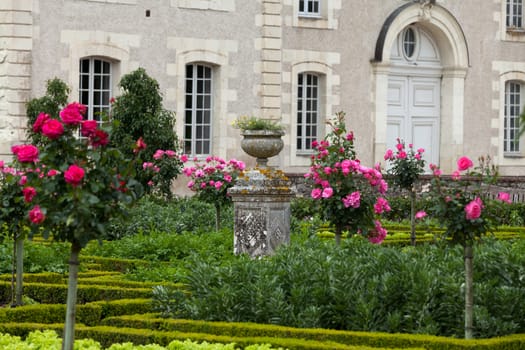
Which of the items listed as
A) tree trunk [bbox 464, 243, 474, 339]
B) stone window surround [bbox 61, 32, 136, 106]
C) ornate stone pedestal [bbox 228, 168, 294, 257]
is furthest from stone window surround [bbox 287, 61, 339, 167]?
tree trunk [bbox 464, 243, 474, 339]

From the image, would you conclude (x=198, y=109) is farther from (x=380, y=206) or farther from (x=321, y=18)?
(x=380, y=206)

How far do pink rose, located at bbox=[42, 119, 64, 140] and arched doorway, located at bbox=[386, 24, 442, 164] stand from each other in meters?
17.8

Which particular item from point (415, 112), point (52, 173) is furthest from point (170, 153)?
point (52, 173)

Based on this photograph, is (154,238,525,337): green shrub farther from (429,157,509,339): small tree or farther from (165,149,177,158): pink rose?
(165,149,177,158): pink rose

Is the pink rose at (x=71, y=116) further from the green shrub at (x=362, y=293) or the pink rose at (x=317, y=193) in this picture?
the pink rose at (x=317, y=193)

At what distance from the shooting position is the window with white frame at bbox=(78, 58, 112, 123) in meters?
21.1

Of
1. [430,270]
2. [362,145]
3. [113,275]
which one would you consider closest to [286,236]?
[113,275]

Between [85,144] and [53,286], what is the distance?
11.6 feet

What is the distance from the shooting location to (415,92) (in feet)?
84.4

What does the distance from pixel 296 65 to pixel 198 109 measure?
2.14 meters

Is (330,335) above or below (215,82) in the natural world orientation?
below

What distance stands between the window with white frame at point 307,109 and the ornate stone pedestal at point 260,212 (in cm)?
1063

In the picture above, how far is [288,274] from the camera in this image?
955cm

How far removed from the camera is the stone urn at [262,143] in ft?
44.4
